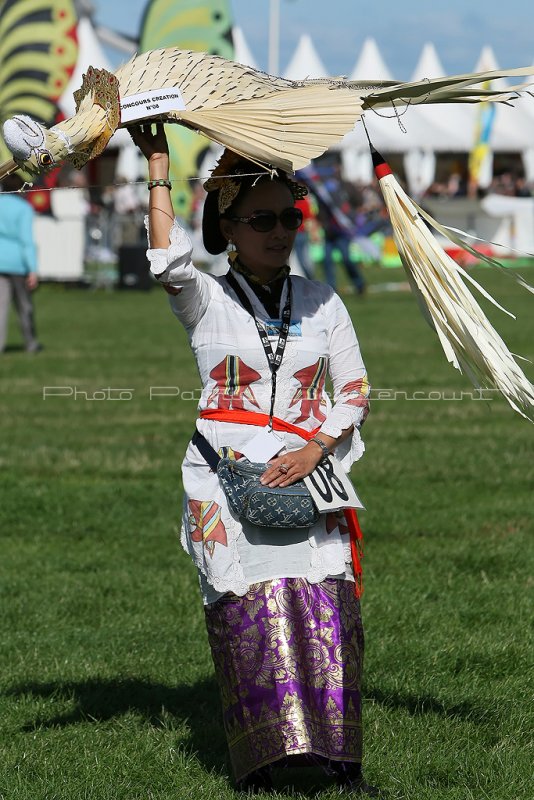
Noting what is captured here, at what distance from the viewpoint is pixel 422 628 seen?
6.21 meters

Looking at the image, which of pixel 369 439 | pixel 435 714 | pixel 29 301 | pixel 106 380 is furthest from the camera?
pixel 29 301

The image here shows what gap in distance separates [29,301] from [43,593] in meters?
10.6

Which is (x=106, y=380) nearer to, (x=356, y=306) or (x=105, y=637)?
(x=105, y=637)

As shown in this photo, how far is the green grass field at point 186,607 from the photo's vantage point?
4.70 metres

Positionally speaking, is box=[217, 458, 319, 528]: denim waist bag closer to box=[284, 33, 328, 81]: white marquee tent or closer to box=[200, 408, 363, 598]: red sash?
box=[200, 408, 363, 598]: red sash

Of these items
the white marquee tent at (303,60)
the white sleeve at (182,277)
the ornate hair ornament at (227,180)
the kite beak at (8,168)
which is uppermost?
the white marquee tent at (303,60)

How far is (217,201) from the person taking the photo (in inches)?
174

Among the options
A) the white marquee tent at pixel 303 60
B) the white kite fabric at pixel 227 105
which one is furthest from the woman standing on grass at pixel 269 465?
the white marquee tent at pixel 303 60

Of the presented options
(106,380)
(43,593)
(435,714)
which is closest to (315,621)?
(435,714)

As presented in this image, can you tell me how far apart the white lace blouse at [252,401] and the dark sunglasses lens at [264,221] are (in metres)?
0.20

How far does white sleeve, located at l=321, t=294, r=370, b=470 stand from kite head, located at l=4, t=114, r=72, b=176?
3.31ft

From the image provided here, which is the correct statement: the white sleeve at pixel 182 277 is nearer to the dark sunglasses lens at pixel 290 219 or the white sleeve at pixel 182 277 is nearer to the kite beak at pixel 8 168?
the dark sunglasses lens at pixel 290 219

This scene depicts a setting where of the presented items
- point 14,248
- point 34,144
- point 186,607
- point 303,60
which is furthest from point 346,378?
point 303,60

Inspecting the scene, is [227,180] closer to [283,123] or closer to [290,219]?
[290,219]
